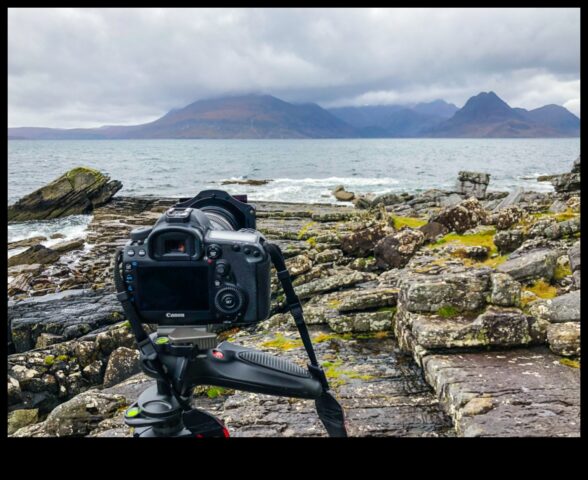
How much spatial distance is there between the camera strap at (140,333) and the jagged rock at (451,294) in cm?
374

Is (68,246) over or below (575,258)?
below

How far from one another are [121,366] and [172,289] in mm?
6267

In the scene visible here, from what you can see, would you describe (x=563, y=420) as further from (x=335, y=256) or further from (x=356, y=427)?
(x=335, y=256)

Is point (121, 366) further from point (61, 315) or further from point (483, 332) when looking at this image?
point (61, 315)

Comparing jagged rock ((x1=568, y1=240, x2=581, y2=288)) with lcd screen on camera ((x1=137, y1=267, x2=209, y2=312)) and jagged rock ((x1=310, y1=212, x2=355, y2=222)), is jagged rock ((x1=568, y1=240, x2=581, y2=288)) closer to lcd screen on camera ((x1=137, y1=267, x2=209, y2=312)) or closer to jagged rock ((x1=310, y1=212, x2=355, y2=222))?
lcd screen on camera ((x1=137, y1=267, x2=209, y2=312))

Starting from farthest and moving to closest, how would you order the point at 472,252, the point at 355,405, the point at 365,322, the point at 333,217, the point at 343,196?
the point at 343,196 < the point at 333,217 < the point at 472,252 < the point at 365,322 < the point at 355,405

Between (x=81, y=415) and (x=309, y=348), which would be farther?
(x=81, y=415)

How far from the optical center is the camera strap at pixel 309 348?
115 inches

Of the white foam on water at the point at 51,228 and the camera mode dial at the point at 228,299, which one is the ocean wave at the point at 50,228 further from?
the camera mode dial at the point at 228,299

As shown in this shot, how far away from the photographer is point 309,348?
306cm

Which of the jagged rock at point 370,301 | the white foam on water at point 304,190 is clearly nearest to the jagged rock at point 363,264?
the jagged rock at point 370,301

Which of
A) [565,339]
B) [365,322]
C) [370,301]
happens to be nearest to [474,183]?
[370,301]
